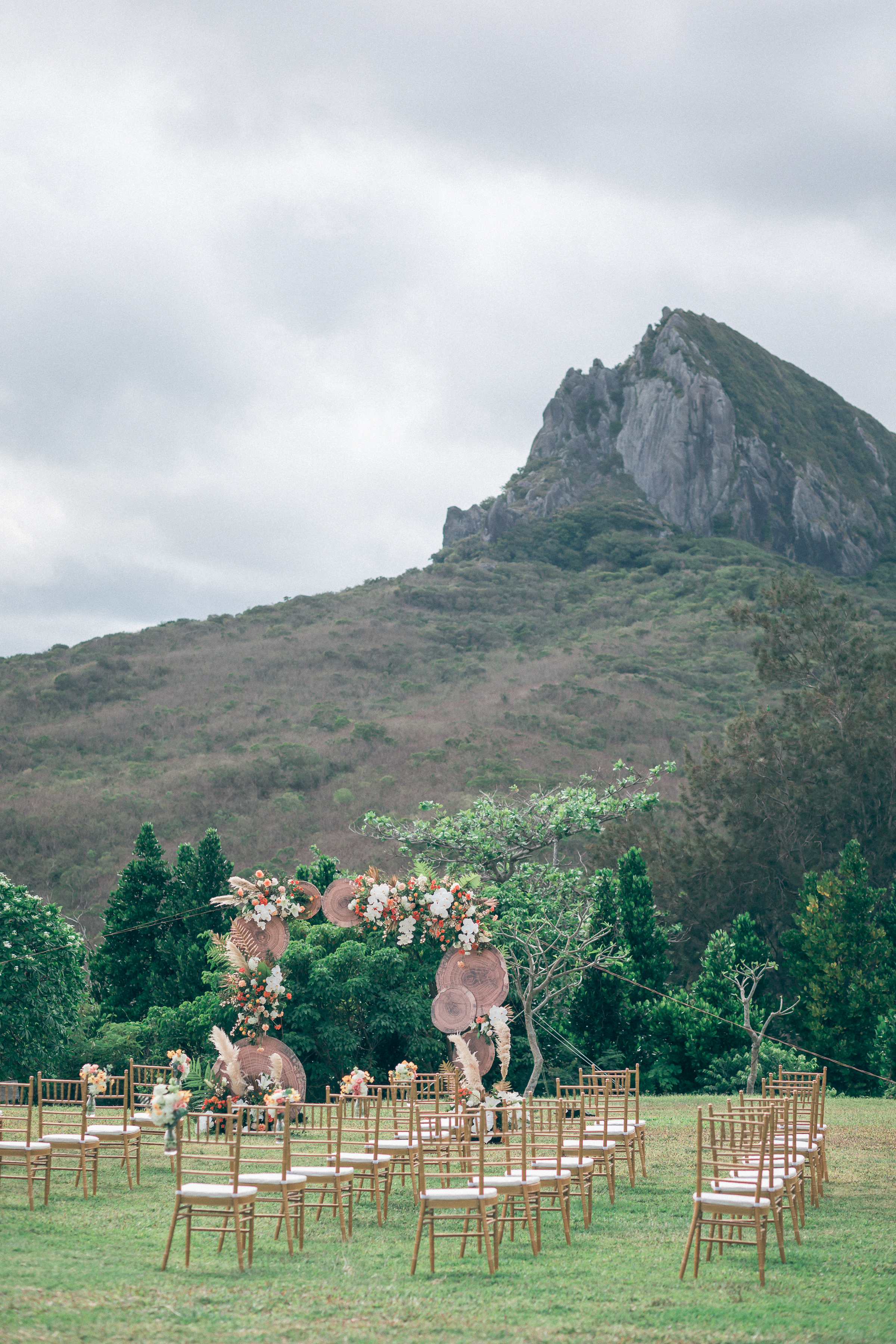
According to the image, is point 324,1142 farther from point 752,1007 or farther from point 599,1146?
point 752,1007

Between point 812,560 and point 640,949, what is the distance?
167 ft

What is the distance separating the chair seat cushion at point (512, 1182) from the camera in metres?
6.91

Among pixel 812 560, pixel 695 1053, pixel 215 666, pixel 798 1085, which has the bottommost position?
pixel 695 1053

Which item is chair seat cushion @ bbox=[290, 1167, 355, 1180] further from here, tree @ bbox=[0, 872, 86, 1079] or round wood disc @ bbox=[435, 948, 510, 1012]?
tree @ bbox=[0, 872, 86, 1079]

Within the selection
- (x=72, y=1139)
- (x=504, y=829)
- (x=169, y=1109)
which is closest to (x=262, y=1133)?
(x=72, y=1139)

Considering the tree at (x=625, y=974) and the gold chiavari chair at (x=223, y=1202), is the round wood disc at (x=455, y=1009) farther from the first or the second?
the tree at (x=625, y=974)

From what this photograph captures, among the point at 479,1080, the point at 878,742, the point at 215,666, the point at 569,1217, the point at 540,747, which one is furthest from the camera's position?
the point at 215,666

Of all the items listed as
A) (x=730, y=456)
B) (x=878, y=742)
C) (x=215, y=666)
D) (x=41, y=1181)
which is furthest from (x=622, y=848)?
(x=730, y=456)

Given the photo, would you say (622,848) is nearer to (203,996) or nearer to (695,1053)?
(695,1053)

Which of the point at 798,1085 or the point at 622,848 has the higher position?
the point at 622,848

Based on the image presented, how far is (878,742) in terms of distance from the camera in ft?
86.4

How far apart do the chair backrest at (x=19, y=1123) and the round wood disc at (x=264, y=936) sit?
2.87 metres

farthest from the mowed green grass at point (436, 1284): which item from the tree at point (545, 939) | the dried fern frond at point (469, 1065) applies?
the tree at point (545, 939)

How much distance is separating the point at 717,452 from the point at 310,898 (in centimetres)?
6472
